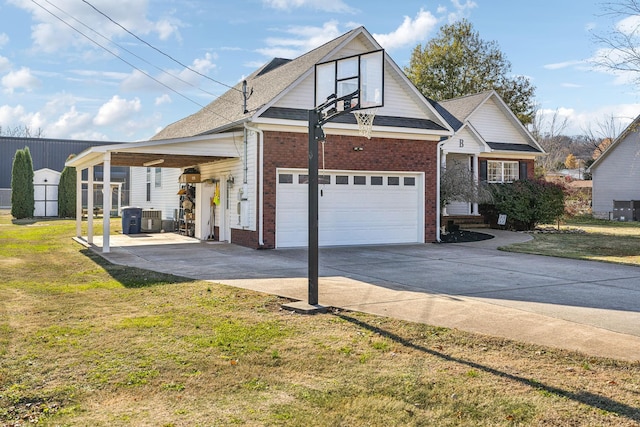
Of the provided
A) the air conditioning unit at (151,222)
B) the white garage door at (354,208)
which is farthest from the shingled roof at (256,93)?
the air conditioning unit at (151,222)

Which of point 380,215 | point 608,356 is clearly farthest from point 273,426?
point 380,215

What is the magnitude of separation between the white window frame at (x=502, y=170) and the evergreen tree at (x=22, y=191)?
85.4ft

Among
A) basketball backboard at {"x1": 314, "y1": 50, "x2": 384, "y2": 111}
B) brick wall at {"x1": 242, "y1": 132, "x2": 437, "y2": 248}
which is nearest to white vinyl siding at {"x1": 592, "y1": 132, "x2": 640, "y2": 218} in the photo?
brick wall at {"x1": 242, "y1": 132, "x2": 437, "y2": 248}

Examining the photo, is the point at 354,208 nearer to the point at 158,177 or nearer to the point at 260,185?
the point at 260,185

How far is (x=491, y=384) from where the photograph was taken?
15.5 ft

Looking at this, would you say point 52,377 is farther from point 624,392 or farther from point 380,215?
point 380,215

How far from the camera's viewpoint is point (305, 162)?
1579 cm

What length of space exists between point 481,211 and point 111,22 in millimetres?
17054

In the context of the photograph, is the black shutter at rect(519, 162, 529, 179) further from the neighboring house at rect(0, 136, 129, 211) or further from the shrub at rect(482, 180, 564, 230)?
the neighboring house at rect(0, 136, 129, 211)

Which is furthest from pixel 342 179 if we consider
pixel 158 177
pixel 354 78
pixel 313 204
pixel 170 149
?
pixel 158 177

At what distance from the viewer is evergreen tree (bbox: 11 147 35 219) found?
32344 millimetres

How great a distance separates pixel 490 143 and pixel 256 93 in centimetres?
1369

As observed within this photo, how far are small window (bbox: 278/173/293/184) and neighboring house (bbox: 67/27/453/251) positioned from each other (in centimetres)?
3

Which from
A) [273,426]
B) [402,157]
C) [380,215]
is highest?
[402,157]
